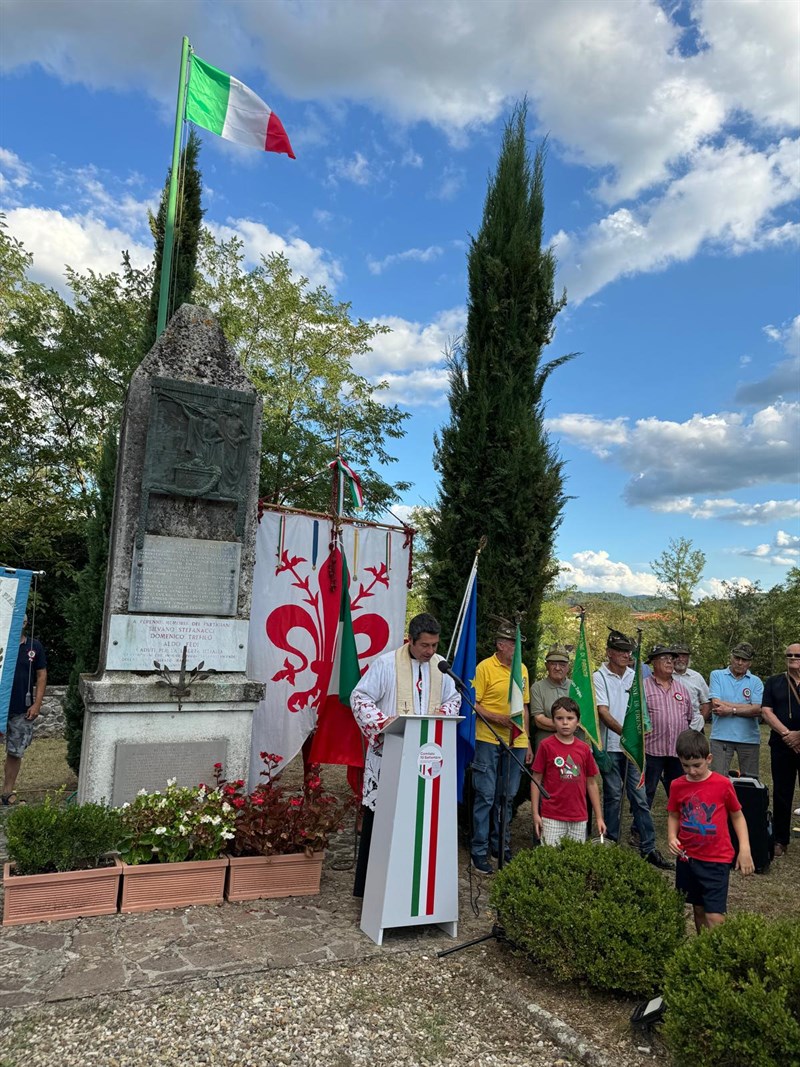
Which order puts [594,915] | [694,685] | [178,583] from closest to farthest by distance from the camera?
[594,915] < [178,583] < [694,685]

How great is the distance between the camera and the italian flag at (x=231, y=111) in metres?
6.85

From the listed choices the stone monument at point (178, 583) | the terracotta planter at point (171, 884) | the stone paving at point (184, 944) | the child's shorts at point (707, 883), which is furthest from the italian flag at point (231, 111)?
the child's shorts at point (707, 883)

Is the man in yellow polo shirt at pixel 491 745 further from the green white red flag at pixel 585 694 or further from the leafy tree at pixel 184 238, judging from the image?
the leafy tree at pixel 184 238

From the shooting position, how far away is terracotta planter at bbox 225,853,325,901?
448 cm

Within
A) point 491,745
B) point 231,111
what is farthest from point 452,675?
point 231,111

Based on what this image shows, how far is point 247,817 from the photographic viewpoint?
183 inches

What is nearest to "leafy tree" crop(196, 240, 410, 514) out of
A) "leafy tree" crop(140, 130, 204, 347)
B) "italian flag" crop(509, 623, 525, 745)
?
"leafy tree" crop(140, 130, 204, 347)

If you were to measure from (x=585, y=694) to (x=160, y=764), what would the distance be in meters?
3.30

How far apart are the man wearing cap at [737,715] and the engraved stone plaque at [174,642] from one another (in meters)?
4.45

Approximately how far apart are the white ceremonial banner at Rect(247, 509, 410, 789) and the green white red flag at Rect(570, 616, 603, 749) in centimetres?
195

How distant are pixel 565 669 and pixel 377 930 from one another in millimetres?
2832

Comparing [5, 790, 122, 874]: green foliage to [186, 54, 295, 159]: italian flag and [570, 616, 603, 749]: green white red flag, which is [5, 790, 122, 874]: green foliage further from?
[186, 54, 295, 159]: italian flag

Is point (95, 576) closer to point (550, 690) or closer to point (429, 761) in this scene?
point (550, 690)

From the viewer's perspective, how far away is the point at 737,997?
2.47 m
